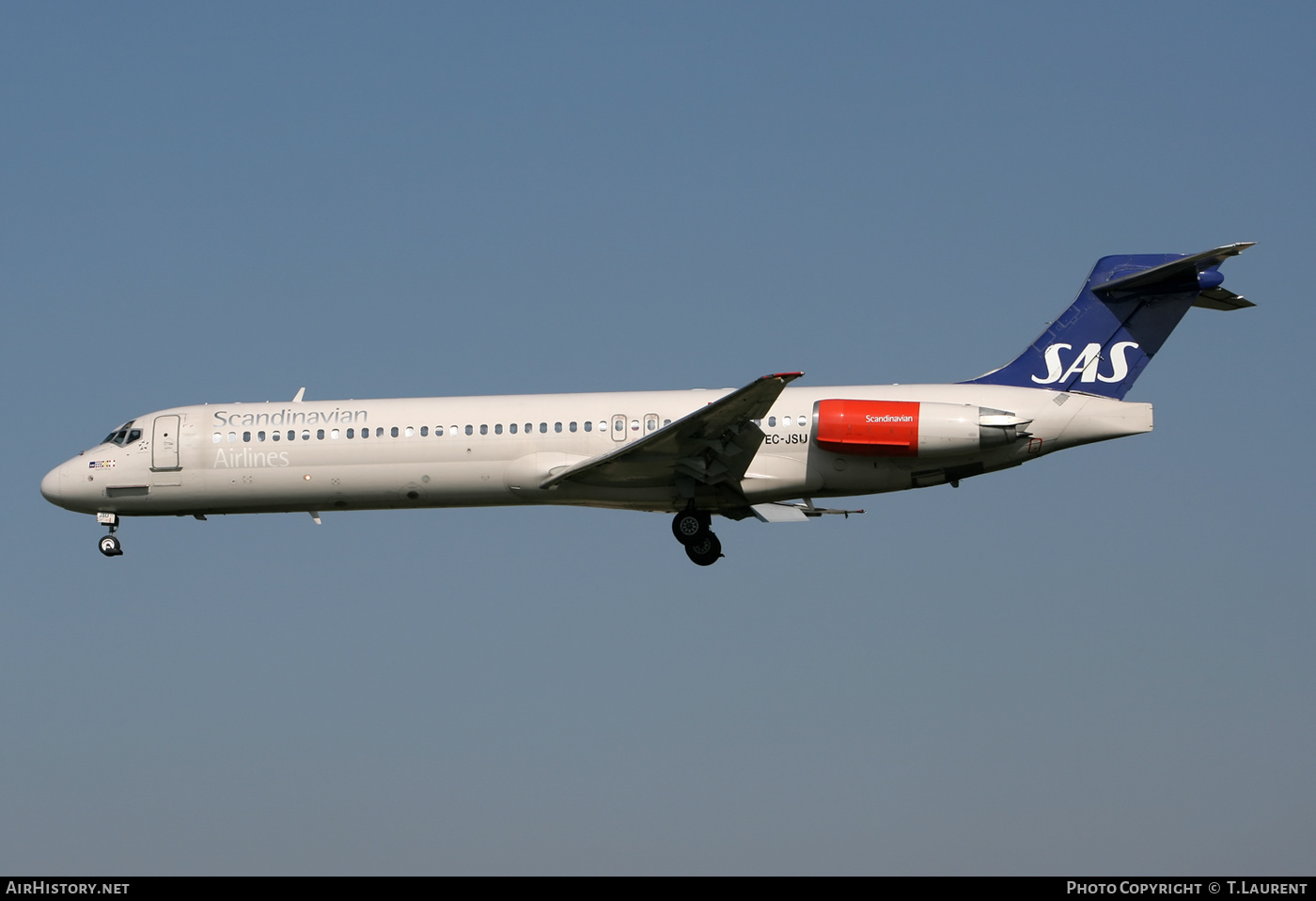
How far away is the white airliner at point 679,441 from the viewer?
2750 cm

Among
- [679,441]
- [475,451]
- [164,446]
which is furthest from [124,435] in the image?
[679,441]

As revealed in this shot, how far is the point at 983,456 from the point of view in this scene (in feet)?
90.9

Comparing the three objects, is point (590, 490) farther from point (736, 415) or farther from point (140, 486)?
point (140, 486)

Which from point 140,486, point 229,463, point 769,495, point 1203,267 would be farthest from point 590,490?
point 1203,267

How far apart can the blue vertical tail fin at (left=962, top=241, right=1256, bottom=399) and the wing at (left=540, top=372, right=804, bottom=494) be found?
503 cm

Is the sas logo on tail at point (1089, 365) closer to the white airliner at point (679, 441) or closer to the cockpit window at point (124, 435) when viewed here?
the white airliner at point (679, 441)

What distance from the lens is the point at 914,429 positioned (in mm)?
27016

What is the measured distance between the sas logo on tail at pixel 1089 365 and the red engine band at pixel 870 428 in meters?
3.23

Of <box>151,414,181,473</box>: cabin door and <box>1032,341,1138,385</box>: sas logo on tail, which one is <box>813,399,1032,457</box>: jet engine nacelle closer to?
<box>1032,341,1138,385</box>: sas logo on tail

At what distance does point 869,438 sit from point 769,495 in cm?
232

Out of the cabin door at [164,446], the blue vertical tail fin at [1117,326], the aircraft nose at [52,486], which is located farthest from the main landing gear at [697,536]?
the aircraft nose at [52,486]

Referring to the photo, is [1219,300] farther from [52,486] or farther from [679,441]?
[52,486]

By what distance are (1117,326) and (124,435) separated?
19951mm
